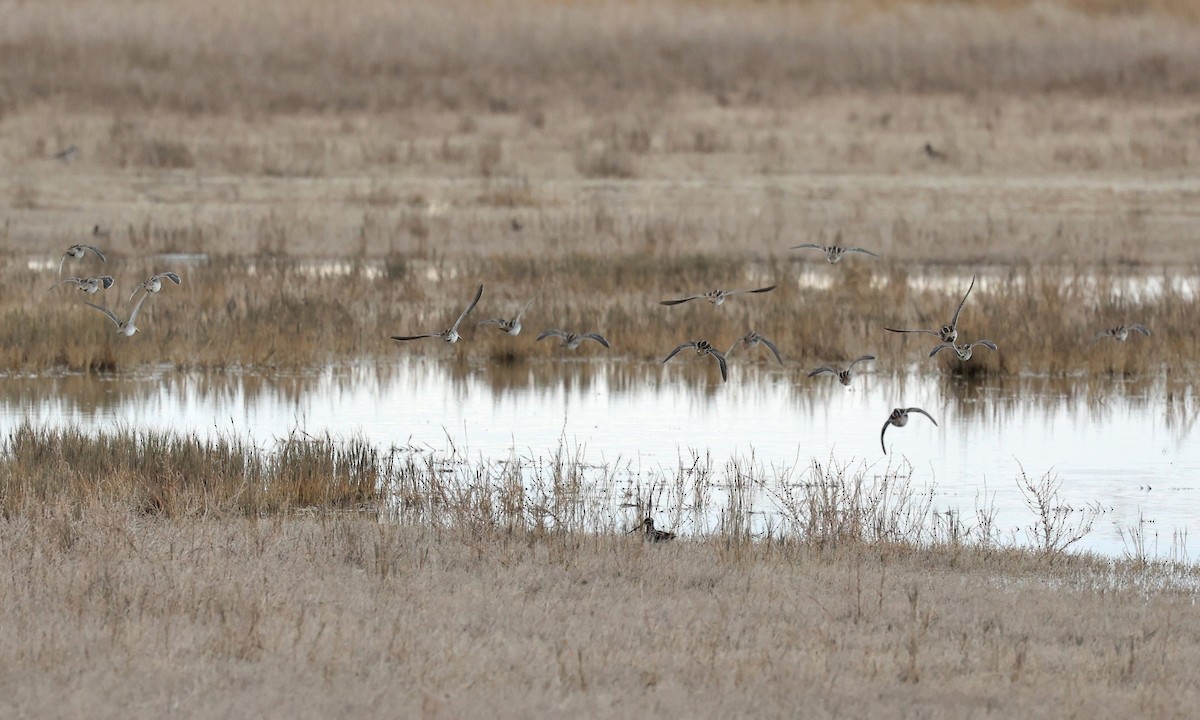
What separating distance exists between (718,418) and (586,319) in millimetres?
5061

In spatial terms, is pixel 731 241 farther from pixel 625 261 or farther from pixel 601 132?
pixel 601 132

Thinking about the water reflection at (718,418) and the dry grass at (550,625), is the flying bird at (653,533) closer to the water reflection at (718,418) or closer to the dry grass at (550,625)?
the dry grass at (550,625)

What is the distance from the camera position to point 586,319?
21.8 m

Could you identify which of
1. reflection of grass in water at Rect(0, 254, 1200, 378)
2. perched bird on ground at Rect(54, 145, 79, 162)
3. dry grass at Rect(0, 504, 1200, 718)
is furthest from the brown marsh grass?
perched bird on ground at Rect(54, 145, 79, 162)

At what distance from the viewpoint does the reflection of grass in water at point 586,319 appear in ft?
65.1

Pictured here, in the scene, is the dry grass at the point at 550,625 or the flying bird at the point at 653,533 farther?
the flying bird at the point at 653,533

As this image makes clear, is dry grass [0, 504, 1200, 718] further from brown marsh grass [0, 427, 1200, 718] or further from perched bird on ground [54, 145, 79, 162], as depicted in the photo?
perched bird on ground [54, 145, 79, 162]

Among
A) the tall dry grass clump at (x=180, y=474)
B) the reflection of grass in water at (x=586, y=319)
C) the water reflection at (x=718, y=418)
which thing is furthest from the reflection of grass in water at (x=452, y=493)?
the reflection of grass in water at (x=586, y=319)

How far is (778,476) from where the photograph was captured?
45.2 ft

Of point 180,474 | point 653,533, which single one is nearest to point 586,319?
point 180,474

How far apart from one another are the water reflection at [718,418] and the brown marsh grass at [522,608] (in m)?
1.31

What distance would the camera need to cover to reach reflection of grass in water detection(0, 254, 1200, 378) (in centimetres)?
1983

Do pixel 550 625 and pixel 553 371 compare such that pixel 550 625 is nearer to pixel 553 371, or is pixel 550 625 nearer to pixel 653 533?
pixel 653 533

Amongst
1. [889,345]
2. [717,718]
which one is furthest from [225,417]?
[717,718]
